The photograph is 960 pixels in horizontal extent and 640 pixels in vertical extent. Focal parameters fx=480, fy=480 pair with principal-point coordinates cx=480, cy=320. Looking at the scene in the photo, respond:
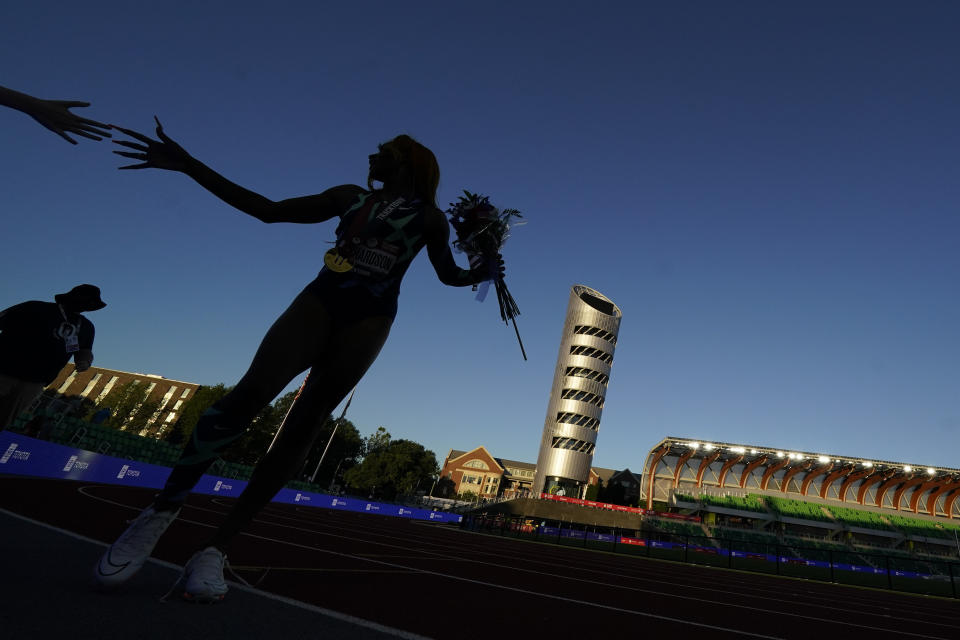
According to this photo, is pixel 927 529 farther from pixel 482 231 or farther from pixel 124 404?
pixel 124 404

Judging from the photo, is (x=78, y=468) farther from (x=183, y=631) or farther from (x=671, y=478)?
(x=671, y=478)

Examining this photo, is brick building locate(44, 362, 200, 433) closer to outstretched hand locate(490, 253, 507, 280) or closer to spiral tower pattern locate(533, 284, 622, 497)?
spiral tower pattern locate(533, 284, 622, 497)

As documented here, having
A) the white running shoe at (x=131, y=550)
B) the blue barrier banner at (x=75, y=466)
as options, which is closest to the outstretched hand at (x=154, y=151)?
the white running shoe at (x=131, y=550)

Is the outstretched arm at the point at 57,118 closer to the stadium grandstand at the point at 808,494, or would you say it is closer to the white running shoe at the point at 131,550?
the white running shoe at the point at 131,550

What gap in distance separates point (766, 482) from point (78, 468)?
216 ft

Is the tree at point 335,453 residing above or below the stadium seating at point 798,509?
below

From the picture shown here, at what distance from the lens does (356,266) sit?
2449 millimetres

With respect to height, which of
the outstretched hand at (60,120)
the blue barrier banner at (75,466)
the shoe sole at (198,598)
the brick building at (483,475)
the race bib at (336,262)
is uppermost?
the brick building at (483,475)

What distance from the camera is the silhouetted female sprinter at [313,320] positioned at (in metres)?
2.15

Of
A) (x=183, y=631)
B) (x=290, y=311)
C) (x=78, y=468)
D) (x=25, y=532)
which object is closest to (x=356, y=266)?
(x=290, y=311)

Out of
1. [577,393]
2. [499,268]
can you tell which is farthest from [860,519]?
[499,268]

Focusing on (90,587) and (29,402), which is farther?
(29,402)

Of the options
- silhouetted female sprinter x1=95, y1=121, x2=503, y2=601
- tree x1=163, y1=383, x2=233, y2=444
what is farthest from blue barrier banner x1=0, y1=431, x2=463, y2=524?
tree x1=163, y1=383, x2=233, y2=444

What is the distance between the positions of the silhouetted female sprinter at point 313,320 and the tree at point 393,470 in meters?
62.4
